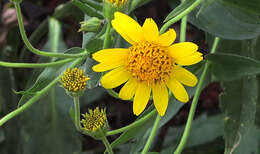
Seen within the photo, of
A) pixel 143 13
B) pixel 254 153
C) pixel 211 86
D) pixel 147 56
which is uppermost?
pixel 143 13

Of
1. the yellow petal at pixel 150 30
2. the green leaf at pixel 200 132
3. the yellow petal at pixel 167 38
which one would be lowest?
the green leaf at pixel 200 132

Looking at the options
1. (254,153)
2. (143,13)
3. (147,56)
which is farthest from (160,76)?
(143,13)

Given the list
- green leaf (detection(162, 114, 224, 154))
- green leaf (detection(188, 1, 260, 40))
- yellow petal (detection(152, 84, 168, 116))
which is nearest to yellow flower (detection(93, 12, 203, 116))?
yellow petal (detection(152, 84, 168, 116))

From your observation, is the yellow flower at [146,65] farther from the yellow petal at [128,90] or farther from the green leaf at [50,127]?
the green leaf at [50,127]

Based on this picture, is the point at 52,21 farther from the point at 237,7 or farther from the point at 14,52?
the point at 237,7

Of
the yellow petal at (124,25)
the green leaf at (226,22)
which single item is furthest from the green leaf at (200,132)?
the yellow petal at (124,25)

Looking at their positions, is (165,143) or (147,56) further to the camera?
(165,143)

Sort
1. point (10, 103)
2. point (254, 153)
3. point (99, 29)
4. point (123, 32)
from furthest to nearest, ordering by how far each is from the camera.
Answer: point (10, 103), point (254, 153), point (99, 29), point (123, 32)

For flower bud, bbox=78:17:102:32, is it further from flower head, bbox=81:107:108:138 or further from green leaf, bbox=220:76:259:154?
green leaf, bbox=220:76:259:154
